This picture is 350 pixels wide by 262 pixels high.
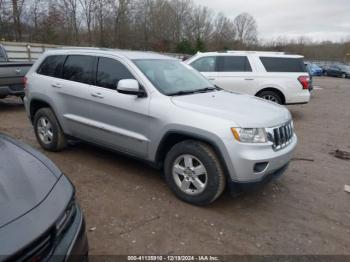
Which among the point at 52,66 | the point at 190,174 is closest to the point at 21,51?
the point at 52,66

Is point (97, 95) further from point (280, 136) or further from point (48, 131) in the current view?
point (280, 136)

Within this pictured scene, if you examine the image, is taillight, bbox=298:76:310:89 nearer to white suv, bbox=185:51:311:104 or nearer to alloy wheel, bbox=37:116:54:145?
white suv, bbox=185:51:311:104

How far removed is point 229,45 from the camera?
59.1 metres

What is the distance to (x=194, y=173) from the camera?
3.61 metres

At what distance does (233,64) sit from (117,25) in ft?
96.5

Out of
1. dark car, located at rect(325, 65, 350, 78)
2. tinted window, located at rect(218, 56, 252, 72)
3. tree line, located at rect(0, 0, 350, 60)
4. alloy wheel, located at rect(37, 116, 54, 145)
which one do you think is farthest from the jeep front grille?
dark car, located at rect(325, 65, 350, 78)

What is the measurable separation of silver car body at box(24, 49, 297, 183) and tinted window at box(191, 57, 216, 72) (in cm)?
481

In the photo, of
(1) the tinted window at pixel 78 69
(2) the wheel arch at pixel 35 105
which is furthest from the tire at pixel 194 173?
(2) the wheel arch at pixel 35 105

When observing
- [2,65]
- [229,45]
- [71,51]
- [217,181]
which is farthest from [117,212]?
[229,45]

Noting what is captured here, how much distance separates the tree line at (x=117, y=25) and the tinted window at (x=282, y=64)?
22.9 meters

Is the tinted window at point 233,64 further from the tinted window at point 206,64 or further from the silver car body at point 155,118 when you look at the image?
the silver car body at point 155,118

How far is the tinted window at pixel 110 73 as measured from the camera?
166 inches

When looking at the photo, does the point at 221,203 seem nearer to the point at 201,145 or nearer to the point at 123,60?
the point at 201,145

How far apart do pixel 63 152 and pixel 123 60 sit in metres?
2.08
